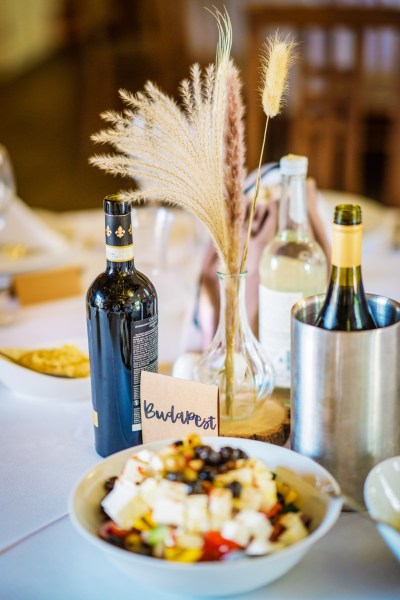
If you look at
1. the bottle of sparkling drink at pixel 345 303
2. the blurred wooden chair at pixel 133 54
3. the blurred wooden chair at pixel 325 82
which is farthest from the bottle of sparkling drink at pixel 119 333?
the blurred wooden chair at pixel 133 54

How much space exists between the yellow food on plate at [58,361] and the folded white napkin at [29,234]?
58cm

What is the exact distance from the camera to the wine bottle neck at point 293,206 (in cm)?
111

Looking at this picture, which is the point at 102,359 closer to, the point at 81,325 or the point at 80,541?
the point at 80,541

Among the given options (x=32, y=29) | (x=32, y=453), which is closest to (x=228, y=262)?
(x=32, y=453)

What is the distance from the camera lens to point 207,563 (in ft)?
2.23

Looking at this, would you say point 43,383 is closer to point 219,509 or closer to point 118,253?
point 118,253

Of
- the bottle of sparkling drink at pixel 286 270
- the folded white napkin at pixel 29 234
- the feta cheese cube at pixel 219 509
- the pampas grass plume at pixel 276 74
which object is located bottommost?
the feta cheese cube at pixel 219 509

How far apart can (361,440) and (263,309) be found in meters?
0.31

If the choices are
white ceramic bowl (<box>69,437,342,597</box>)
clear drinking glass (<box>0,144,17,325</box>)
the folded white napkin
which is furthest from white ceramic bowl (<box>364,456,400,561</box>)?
the folded white napkin

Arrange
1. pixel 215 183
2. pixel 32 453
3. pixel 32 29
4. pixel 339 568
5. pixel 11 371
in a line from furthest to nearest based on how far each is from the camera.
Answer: pixel 32 29, pixel 11 371, pixel 32 453, pixel 215 183, pixel 339 568

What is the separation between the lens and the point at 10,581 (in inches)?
30.9

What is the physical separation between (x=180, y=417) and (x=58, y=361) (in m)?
0.31

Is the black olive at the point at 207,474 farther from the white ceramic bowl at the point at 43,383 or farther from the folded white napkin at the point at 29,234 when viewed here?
the folded white napkin at the point at 29,234

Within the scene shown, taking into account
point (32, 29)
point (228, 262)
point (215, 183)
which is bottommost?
point (228, 262)
